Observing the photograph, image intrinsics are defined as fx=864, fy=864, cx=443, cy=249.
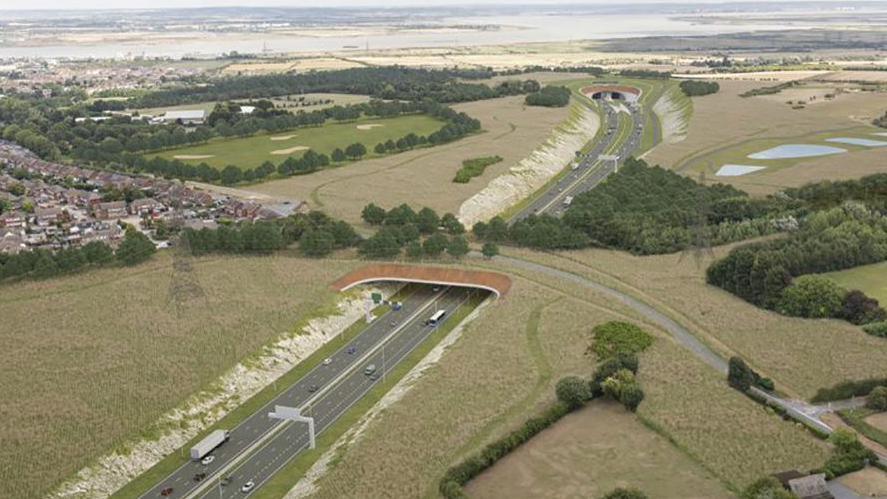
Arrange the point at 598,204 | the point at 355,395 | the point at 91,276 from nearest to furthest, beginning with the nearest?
the point at 355,395 < the point at 91,276 < the point at 598,204

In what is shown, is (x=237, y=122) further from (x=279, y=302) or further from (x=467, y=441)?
(x=467, y=441)

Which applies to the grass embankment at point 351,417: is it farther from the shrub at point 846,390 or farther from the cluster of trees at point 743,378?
the shrub at point 846,390

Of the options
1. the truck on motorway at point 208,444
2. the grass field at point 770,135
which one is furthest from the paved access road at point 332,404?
the grass field at point 770,135

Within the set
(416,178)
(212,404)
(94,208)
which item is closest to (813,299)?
(212,404)

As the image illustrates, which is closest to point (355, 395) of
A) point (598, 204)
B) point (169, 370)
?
point (169, 370)

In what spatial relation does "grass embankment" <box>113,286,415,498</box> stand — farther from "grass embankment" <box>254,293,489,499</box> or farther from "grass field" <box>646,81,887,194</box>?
"grass field" <box>646,81,887,194</box>
